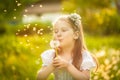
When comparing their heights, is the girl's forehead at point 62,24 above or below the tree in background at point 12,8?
below

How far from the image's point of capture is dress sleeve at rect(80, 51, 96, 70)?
2.89m

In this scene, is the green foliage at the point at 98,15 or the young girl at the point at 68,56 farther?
the green foliage at the point at 98,15

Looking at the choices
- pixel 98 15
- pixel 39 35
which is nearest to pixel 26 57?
pixel 39 35

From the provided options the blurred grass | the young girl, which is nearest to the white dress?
the young girl

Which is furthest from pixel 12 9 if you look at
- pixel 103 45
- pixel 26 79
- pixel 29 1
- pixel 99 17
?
pixel 99 17

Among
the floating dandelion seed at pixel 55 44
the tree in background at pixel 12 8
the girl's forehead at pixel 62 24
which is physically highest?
the tree in background at pixel 12 8

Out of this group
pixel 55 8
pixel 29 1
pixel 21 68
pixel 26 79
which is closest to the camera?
pixel 29 1

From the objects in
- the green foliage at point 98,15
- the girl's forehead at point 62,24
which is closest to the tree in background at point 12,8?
the girl's forehead at point 62,24

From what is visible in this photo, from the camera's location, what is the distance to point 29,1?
11.9ft

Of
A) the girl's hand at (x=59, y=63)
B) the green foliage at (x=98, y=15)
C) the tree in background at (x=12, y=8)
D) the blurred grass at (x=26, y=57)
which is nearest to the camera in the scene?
the girl's hand at (x=59, y=63)

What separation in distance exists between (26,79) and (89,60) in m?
1.07

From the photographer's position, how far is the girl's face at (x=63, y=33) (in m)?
2.91

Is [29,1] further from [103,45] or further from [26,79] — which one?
[103,45]

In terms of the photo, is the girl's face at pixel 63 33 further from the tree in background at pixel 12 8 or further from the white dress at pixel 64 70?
the tree in background at pixel 12 8
